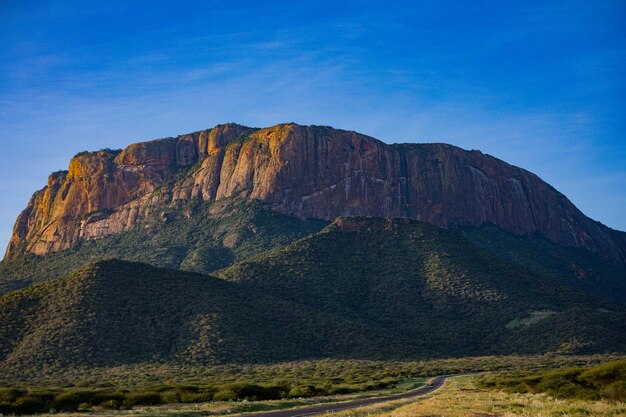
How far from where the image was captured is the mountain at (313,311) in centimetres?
9012

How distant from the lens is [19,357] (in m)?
84.6

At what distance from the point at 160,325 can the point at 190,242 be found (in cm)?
6981

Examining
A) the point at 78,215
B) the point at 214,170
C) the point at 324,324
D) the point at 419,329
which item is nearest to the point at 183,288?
the point at 324,324

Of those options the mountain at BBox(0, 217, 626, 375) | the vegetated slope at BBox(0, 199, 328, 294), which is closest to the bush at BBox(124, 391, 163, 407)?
the mountain at BBox(0, 217, 626, 375)

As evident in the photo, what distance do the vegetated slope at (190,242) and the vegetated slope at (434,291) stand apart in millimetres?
20110

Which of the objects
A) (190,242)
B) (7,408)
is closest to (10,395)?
(7,408)

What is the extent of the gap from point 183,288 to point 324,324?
2150cm

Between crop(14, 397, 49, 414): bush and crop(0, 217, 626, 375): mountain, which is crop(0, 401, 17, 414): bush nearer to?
crop(14, 397, 49, 414): bush

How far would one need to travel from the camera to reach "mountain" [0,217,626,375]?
90125 millimetres

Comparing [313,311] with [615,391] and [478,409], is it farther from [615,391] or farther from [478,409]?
[478,409]

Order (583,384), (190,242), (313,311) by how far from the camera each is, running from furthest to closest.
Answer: (190,242), (313,311), (583,384)

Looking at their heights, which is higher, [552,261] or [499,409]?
[552,261]

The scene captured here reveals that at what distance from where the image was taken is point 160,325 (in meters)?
95.3

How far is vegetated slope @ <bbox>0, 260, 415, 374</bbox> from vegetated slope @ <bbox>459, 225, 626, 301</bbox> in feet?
249
